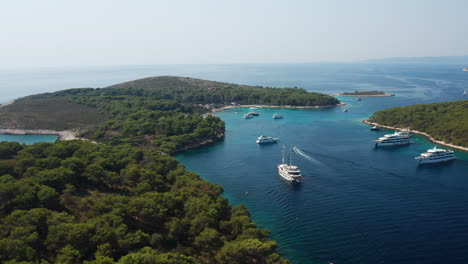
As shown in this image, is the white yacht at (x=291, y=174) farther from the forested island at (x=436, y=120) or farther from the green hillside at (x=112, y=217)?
the forested island at (x=436, y=120)

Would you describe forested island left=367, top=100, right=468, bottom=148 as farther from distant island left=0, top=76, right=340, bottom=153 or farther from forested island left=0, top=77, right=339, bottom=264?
forested island left=0, top=77, right=339, bottom=264

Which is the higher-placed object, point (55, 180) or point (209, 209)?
point (55, 180)

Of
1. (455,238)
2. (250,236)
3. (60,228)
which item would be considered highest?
(60,228)

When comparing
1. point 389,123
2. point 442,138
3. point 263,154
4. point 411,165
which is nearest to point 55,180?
point 263,154

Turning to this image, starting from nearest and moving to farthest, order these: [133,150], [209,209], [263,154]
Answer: [209,209] → [133,150] → [263,154]

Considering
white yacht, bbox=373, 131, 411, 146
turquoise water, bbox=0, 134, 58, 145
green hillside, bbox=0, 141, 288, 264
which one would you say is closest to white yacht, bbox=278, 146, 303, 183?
green hillside, bbox=0, 141, 288, 264

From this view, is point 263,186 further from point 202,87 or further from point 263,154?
point 202,87

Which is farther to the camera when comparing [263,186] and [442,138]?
[442,138]

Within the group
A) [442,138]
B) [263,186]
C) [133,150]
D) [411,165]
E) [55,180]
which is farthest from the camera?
[442,138]

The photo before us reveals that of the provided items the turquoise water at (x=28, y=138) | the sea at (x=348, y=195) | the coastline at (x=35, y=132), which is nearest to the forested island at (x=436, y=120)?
the sea at (x=348, y=195)
